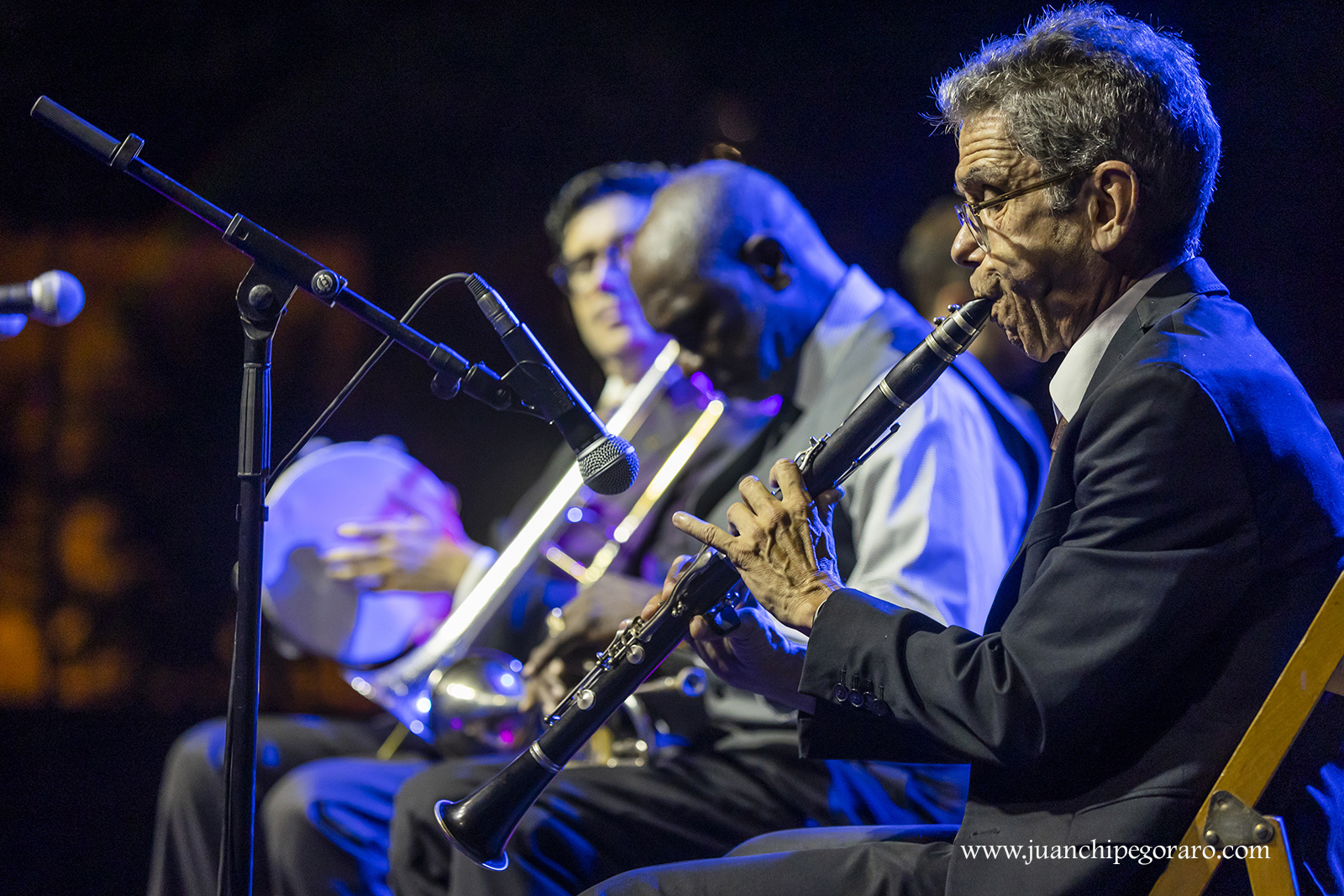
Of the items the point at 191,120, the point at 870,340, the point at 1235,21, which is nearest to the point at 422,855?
the point at 870,340

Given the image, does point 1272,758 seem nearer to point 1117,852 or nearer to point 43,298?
point 1117,852

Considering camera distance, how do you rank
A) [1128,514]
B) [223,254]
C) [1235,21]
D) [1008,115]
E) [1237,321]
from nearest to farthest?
[1128,514] < [1237,321] < [1008,115] < [1235,21] < [223,254]

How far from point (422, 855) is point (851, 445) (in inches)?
52.3

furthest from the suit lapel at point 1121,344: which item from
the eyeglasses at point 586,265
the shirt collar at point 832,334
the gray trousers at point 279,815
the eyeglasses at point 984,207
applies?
the eyeglasses at point 586,265

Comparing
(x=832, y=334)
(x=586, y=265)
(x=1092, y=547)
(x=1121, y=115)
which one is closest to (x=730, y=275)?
(x=832, y=334)

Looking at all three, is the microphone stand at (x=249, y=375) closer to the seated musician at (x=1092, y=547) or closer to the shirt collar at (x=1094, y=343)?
the seated musician at (x=1092, y=547)

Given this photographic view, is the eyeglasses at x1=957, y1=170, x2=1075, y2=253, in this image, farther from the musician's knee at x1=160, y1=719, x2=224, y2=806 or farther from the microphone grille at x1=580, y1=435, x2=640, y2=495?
the musician's knee at x1=160, y1=719, x2=224, y2=806

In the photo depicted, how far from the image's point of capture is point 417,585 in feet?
10.9

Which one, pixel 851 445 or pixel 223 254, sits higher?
pixel 851 445

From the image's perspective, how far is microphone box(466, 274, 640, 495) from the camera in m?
1.68

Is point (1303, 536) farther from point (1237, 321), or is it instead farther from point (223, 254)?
point (223, 254)

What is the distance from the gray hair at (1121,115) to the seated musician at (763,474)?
788 millimetres

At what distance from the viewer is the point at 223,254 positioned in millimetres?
4953

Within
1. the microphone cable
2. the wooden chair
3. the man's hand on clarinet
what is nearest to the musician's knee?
the microphone cable
